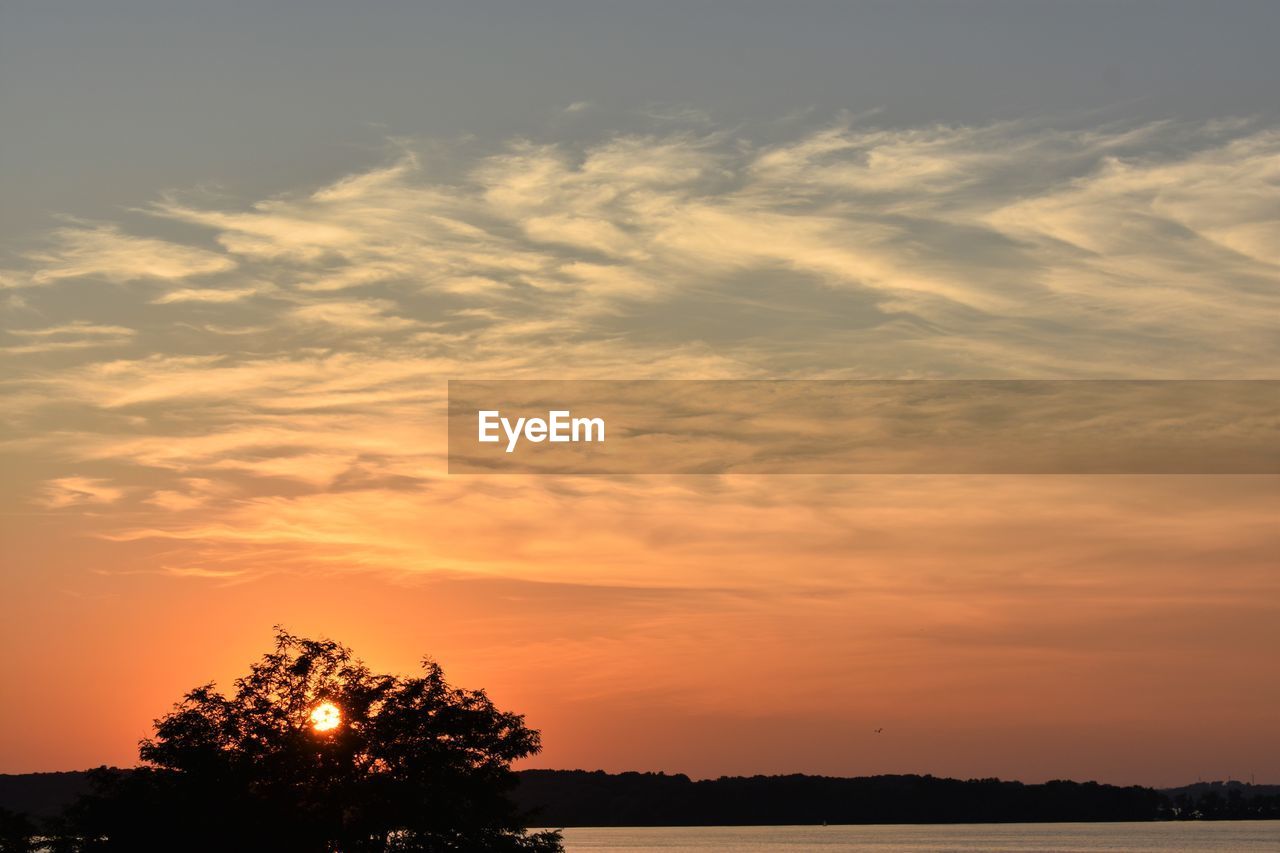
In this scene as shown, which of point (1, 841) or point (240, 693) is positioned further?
point (1, 841)

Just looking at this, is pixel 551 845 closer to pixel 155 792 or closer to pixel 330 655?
pixel 330 655

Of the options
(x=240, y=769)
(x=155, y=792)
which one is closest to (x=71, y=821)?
(x=155, y=792)

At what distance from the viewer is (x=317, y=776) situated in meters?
59.6

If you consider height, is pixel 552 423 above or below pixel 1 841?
above

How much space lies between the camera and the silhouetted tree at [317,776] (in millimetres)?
58844

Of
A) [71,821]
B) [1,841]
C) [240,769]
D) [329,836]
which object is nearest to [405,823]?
[329,836]

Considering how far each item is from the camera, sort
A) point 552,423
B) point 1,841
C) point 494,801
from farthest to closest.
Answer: point 1,841, point 494,801, point 552,423

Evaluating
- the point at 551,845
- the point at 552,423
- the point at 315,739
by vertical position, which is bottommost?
the point at 551,845

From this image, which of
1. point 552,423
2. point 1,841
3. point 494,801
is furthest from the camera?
point 1,841

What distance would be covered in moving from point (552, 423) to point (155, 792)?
2180 cm

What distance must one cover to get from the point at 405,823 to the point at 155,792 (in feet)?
33.3

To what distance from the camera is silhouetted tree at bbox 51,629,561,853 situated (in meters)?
58.8

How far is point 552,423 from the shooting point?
184ft

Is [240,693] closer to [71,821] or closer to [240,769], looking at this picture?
[240,769]
